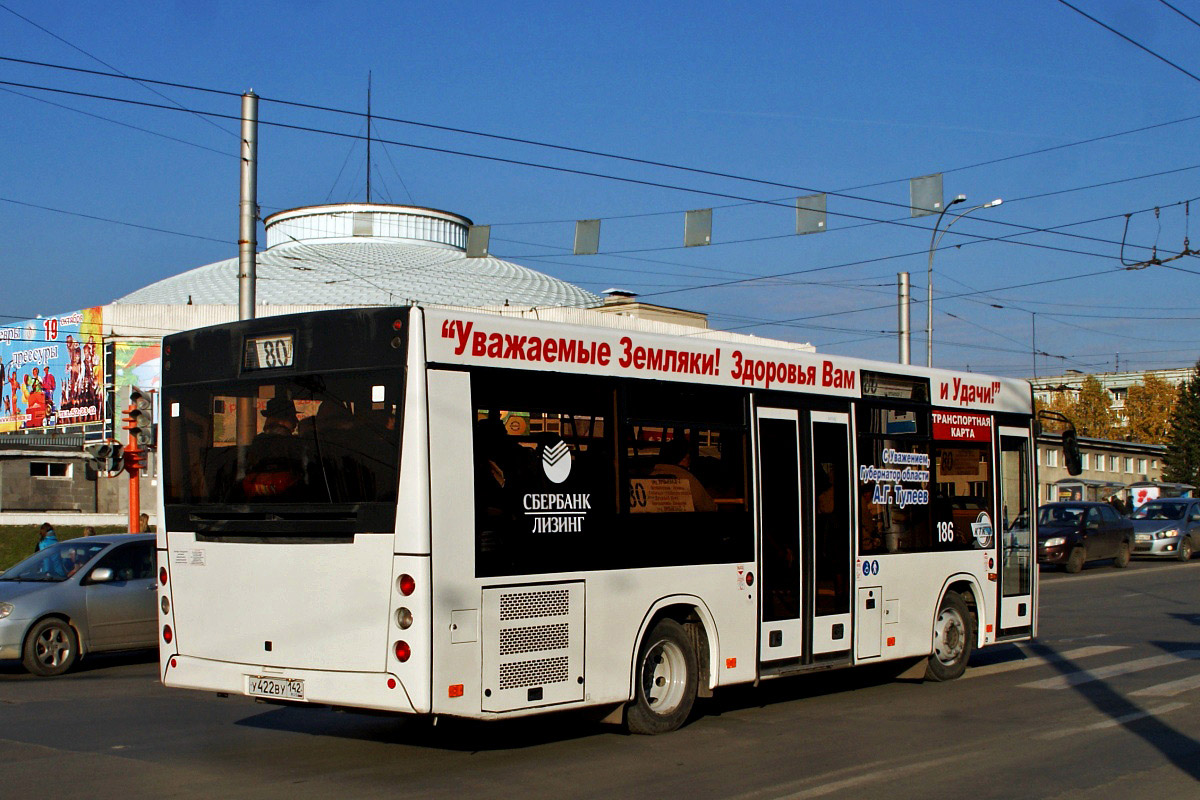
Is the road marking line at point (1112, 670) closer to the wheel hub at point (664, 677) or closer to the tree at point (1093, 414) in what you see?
the wheel hub at point (664, 677)

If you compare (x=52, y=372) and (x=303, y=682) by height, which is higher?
(x=52, y=372)

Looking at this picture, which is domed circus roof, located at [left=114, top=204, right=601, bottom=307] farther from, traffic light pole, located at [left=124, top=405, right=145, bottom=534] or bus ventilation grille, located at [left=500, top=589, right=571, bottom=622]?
bus ventilation grille, located at [left=500, top=589, right=571, bottom=622]

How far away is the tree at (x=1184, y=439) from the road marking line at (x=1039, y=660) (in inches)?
3065

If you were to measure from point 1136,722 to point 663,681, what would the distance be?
3.91 m

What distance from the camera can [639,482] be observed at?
30.7 ft

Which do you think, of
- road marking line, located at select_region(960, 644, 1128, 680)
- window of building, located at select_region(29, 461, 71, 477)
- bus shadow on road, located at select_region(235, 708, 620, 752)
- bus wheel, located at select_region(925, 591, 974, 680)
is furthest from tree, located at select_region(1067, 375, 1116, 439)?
bus shadow on road, located at select_region(235, 708, 620, 752)

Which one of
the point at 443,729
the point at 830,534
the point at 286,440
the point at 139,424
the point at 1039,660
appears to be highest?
the point at 139,424

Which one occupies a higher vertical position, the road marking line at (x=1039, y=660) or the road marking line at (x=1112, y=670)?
the road marking line at (x=1112, y=670)

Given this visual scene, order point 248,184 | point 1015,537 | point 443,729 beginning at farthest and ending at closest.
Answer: point 248,184 → point 1015,537 → point 443,729

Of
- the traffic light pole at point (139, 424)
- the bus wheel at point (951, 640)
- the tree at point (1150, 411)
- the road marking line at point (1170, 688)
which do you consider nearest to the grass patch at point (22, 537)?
the traffic light pole at point (139, 424)

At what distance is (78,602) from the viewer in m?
14.2

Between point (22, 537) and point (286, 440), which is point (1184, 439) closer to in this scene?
point (22, 537)

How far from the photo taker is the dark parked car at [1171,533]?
3481cm

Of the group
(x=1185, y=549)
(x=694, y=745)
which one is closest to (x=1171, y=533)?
(x=1185, y=549)
